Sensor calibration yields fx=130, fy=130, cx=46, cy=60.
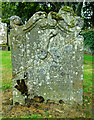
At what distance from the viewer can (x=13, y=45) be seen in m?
3.47

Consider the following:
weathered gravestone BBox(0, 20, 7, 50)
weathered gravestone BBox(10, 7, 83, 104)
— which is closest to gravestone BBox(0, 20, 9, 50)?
weathered gravestone BBox(0, 20, 7, 50)

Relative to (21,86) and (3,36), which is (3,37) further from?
(21,86)

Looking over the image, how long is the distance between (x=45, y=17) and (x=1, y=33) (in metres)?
9.70

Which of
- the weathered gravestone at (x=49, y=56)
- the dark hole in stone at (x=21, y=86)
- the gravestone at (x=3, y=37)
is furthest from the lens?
the gravestone at (x=3, y=37)

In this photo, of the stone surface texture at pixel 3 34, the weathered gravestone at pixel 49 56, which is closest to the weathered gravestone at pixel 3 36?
the stone surface texture at pixel 3 34

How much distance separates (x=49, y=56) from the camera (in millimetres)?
3477

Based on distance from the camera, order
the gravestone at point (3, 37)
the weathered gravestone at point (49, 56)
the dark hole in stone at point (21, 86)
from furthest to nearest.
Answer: the gravestone at point (3, 37)
the dark hole in stone at point (21, 86)
the weathered gravestone at point (49, 56)

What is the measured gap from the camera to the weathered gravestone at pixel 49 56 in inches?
133

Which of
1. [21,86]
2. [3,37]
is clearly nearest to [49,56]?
[21,86]

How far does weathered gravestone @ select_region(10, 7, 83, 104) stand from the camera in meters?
3.38

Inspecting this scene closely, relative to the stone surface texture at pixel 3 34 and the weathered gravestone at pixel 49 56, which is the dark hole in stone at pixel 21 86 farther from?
the stone surface texture at pixel 3 34

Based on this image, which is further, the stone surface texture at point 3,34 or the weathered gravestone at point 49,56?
the stone surface texture at point 3,34

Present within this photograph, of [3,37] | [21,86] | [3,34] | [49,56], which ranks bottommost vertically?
[21,86]

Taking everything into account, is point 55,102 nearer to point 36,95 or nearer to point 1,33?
point 36,95
